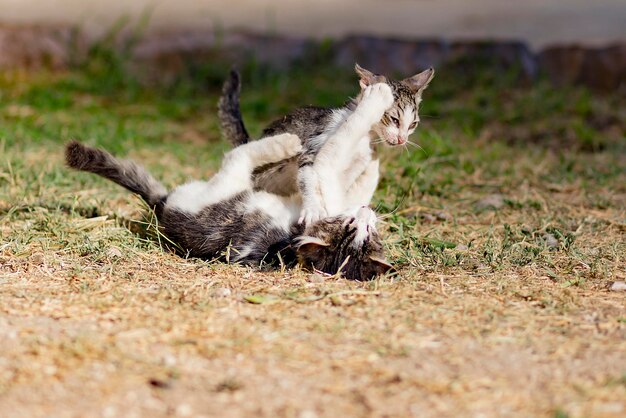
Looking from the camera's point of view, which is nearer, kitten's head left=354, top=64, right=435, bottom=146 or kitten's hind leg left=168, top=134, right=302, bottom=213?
kitten's hind leg left=168, top=134, right=302, bottom=213

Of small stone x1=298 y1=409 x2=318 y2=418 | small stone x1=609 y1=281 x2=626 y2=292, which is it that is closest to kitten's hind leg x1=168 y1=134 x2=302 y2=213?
small stone x1=609 y1=281 x2=626 y2=292

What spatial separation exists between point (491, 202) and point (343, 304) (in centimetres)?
196

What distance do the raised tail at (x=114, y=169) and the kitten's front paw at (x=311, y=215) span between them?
2.61 feet

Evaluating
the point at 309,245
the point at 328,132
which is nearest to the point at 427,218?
the point at 328,132

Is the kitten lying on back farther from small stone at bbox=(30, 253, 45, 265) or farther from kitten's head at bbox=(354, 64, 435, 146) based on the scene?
small stone at bbox=(30, 253, 45, 265)

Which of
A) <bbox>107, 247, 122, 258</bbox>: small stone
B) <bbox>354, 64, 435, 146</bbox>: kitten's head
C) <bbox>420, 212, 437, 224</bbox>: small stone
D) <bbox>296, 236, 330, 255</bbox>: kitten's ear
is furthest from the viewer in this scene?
<bbox>420, 212, 437, 224</bbox>: small stone

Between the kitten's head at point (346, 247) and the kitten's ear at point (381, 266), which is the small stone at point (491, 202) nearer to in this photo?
the kitten's head at point (346, 247)

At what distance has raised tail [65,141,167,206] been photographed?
145 inches

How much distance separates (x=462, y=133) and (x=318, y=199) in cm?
322

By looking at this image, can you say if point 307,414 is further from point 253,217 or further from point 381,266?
point 253,217

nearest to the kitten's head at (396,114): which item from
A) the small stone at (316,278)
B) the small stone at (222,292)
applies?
the small stone at (316,278)

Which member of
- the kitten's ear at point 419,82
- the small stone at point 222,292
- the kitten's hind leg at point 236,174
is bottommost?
the small stone at point 222,292

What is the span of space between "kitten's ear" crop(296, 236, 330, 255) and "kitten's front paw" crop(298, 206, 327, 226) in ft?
0.59

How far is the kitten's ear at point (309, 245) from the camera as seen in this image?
10.4 feet
